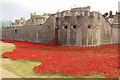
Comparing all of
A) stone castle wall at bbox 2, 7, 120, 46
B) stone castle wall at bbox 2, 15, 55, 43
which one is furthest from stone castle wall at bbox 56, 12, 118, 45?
stone castle wall at bbox 2, 15, 55, 43

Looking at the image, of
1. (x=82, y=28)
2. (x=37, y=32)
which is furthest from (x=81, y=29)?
(x=37, y=32)

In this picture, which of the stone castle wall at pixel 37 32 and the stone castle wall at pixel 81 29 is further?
the stone castle wall at pixel 37 32

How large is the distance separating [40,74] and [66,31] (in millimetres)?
15047

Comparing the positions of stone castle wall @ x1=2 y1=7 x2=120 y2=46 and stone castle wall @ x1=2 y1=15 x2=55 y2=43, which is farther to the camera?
stone castle wall @ x1=2 y1=15 x2=55 y2=43

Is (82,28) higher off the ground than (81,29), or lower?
higher

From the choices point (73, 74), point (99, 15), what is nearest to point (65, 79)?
point (73, 74)

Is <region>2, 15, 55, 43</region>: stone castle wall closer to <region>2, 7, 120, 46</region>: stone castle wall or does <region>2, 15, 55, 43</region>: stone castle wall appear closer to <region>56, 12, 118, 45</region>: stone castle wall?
<region>2, 7, 120, 46</region>: stone castle wall

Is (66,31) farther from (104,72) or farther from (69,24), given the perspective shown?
(104,72)

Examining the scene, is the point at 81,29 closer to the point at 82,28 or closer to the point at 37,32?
the point at 82,28

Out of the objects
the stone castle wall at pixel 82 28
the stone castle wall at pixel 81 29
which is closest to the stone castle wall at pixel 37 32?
the stone castle wall at pixel 82 28

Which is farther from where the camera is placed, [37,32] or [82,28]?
[37,32]

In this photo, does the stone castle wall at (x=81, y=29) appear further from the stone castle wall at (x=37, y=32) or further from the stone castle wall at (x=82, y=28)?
the stone castle wall at (x=37, y=32)

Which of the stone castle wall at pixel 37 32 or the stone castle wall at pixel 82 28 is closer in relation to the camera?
the stone castle wall at pixel 82 28

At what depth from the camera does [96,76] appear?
252 inches
